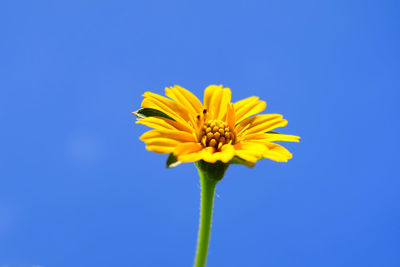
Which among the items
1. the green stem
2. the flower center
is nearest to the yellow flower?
the flower center

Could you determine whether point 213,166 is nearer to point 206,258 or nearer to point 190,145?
point 190,145

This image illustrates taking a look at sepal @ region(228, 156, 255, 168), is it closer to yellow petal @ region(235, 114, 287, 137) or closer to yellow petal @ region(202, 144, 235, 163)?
yellow petal @ region(202, 144, 235, 163)

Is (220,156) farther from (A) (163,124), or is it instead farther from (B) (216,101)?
(B) (216,101)

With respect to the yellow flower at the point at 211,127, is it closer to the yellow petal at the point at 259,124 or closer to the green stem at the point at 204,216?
the yellow petal at the point at 259,124

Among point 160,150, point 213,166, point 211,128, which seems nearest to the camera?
point 160,150

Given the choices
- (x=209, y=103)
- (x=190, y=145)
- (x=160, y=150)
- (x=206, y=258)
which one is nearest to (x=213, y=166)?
(x=190, y=145)

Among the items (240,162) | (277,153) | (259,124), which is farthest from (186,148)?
(259,124)
